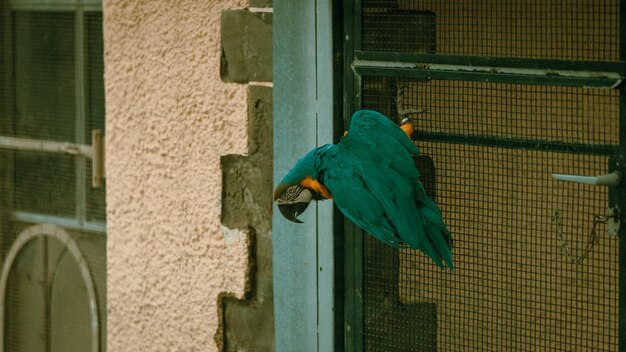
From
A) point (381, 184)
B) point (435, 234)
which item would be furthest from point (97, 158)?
point (435, 234)

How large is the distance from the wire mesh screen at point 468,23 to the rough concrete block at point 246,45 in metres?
0.42

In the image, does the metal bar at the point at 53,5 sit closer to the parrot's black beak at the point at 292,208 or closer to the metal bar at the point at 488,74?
the metal bar at the point at 488,74

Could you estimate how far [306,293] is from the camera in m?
3.85

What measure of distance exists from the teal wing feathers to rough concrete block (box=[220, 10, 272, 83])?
0.70 meters

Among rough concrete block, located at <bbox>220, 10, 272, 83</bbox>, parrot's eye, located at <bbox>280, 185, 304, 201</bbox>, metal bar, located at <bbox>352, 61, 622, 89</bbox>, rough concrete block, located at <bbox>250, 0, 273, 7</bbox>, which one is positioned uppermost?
rough concrete block, located at <bbox>250, 0, 273, 7</bbox>

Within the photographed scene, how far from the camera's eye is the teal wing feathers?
327 centimetres

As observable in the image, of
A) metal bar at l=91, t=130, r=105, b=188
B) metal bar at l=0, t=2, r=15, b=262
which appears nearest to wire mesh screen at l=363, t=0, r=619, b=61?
metal bar at l=91, t=130, r=105, b=188

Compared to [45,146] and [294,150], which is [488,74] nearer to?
[294,150]

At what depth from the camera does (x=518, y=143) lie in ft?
10.8

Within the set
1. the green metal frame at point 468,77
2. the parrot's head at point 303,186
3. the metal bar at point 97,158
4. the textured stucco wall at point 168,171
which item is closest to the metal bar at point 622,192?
the green metal frame at point 468,77

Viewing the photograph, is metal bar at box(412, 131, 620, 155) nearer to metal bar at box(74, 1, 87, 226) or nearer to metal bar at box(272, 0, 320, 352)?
metal bar at box(272, 0, 320, 352)

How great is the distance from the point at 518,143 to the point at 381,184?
1.38 ft

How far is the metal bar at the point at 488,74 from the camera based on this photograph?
10.3ft

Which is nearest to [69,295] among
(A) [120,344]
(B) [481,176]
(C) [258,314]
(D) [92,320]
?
(D) [92,320]
